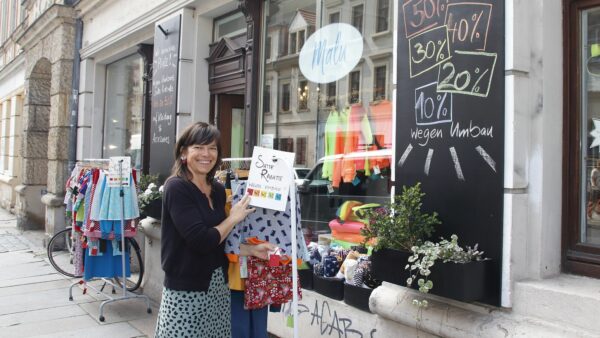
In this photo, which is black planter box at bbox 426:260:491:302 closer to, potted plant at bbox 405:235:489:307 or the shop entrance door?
potted plant at bbox 405:235:489:307

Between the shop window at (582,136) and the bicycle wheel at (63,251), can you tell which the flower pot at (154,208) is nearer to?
the bicycle wheel at (63,251)

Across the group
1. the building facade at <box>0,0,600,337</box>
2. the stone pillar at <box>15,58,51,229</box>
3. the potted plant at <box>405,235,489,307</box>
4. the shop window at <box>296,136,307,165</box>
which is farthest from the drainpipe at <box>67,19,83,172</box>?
the potted plant at <box>405,235,489,307</box>

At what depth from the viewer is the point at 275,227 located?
314 centimetres

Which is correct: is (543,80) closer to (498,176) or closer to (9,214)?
(498,176)

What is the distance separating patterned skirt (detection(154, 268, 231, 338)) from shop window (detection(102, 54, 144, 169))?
5.77 meters

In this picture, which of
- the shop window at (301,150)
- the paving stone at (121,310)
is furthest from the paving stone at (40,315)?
the shop window at (301,150)

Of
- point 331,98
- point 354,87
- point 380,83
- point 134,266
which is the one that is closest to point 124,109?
point 134,266

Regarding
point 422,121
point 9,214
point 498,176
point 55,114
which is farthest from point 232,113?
point 9,214

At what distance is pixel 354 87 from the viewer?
5.05m

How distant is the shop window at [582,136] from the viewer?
2.93m

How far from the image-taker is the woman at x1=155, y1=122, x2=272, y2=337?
2.82m

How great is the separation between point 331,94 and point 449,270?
9.29ft

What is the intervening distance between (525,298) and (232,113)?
4757 mm

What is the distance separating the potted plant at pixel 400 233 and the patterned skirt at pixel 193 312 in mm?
968
